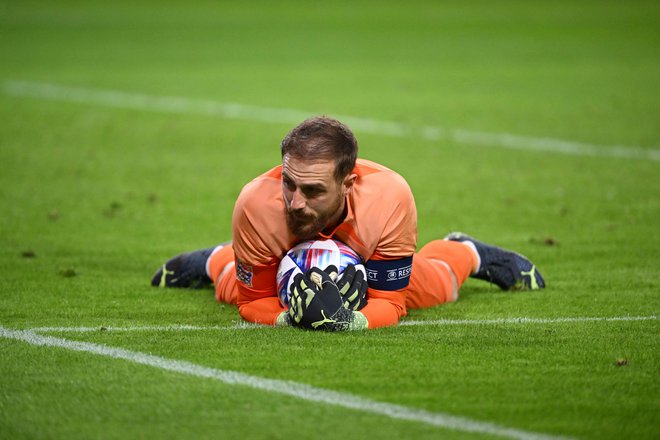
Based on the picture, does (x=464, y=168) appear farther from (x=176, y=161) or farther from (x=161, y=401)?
(x=161, y=401)

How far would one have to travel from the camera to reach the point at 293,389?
4906 millimetres

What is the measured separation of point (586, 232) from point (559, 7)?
91.7ft

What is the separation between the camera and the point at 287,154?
5.73 metres

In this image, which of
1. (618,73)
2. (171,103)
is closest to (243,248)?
(171,103)

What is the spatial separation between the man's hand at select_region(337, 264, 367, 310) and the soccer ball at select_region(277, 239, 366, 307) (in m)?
0.04

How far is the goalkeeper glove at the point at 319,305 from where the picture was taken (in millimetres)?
5809

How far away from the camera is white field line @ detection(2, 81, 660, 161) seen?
12.9 m

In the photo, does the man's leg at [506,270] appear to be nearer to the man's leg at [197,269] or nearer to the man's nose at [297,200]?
the man's leg at [197,269]

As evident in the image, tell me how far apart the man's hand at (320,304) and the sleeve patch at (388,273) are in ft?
1.16

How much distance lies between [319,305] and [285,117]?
33.9 feet

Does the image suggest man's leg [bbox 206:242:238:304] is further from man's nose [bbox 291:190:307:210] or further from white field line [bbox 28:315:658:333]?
man's nose [bbox 291:190:307:210]

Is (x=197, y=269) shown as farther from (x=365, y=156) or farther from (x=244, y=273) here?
(x=365, y=156)

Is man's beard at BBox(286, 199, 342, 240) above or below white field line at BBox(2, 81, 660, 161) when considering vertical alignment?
above

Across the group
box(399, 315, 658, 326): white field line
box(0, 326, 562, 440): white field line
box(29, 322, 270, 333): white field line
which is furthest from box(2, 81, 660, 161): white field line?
box(0, 326, 562, 440): white field line
